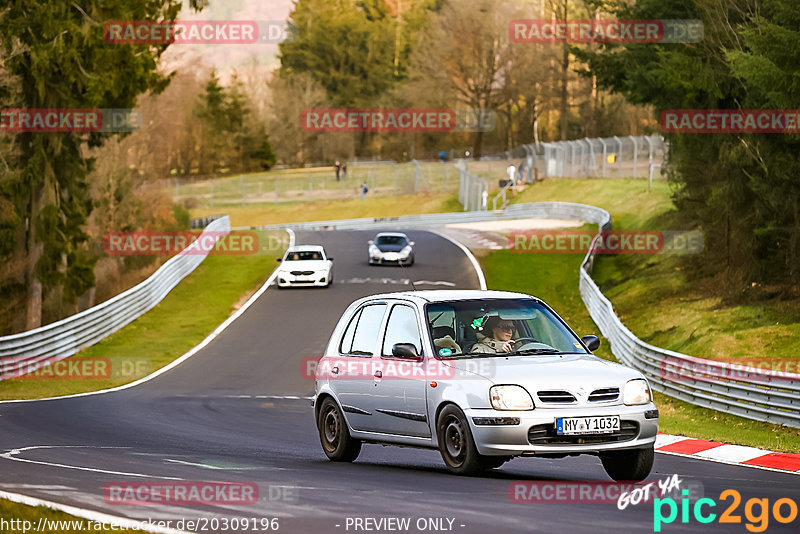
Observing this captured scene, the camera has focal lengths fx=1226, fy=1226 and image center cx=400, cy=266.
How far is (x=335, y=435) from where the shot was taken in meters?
13.0

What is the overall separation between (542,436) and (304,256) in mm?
33888

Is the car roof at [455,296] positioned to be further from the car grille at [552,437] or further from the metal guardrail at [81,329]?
the metal guardrail at [81,329]

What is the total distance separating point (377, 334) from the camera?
491 inches

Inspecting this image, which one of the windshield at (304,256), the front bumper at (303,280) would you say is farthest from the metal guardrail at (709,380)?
the windshield at (304,256)

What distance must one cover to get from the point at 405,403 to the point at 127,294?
93.8 feet

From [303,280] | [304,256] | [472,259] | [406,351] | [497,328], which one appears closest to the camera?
[406,351]

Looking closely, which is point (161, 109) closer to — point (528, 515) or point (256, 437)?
point (256, 437)

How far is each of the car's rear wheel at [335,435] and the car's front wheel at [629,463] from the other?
2.99 m

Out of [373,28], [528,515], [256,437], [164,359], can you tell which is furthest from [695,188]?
[373,28]

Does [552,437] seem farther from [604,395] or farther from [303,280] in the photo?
[303,280]

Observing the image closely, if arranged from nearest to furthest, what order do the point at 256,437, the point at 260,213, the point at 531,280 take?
the point at 256,437 → the point at 531,280 → the point at 260,213

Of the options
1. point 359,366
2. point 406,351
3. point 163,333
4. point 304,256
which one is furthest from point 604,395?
point 304,256

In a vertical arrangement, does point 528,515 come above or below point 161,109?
below

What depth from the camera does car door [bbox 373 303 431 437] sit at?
1147 cm
